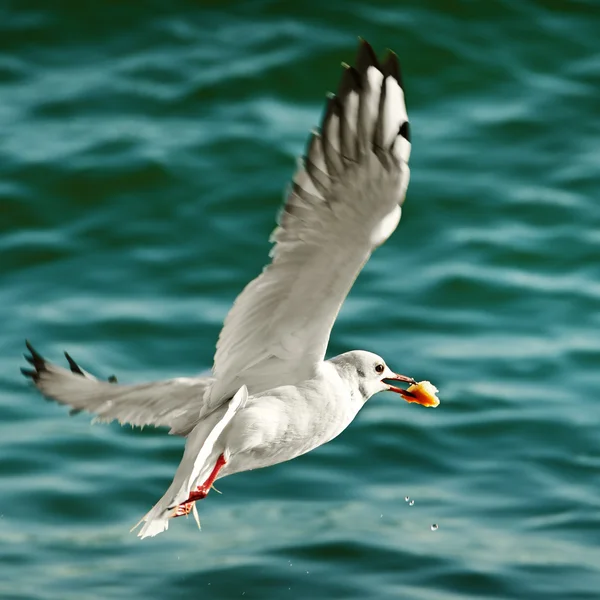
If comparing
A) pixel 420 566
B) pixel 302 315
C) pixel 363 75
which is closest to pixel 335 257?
pixel 302 315

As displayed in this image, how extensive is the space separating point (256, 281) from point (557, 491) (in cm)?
589

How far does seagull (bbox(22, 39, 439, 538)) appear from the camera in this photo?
5.00 m

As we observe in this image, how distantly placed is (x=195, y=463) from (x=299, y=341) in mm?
753

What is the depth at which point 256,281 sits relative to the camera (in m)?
5.38

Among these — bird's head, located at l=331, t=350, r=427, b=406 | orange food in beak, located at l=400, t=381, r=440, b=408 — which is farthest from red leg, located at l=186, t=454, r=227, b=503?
orange food in beak, located at l=400, t=381, r=440, b=408

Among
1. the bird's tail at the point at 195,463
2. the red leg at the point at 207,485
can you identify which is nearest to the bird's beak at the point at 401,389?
the bird's tail at the point at 195,463

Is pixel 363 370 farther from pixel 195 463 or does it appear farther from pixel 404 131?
pixel 404 131

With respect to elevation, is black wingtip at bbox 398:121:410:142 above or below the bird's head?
above

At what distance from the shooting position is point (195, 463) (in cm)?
515

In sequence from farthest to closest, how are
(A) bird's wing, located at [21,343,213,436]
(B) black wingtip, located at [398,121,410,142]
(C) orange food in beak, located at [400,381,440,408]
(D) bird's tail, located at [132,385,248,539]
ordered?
(C) orange food in beak, located at [400,381,440,408] → (A) bird's wing, located at [21,343,213,436] → (D) bird's tail, located at [132,385,248,539] → (B) black wingtip, located at [398,121,410,142]

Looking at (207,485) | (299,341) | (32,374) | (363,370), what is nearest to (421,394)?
(363,370)

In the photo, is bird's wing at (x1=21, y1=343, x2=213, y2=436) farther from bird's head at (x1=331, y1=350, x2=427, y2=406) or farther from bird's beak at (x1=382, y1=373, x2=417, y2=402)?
bird's beak at (x1=382, y1=373, x2=417, y2=402)

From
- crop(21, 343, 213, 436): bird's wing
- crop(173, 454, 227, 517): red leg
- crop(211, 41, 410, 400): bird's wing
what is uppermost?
crop(211, 41, 410, 400): bird's wing

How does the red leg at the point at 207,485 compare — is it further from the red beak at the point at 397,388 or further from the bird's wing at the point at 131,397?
the red beak at the point at 397,388
